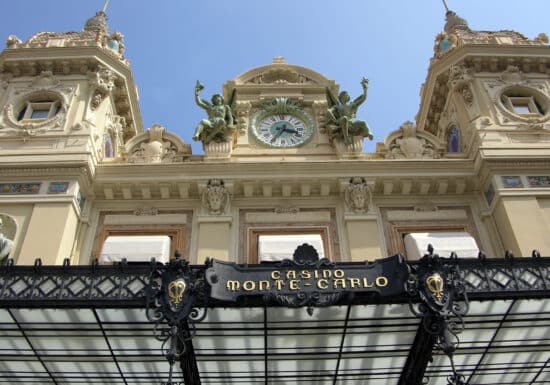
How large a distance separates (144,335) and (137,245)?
13.2 feet

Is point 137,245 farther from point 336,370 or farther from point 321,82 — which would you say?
point 321,82

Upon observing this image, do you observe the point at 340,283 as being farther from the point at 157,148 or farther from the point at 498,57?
the point at 498,57

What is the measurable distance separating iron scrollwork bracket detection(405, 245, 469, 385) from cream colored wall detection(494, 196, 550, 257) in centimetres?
465

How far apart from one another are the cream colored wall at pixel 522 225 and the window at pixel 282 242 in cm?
435

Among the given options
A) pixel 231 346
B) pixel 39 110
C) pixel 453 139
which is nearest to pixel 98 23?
pixel 39 110

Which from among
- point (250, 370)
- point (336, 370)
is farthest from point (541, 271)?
point (250, 370)

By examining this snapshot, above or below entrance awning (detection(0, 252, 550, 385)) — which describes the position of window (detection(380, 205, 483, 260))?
above

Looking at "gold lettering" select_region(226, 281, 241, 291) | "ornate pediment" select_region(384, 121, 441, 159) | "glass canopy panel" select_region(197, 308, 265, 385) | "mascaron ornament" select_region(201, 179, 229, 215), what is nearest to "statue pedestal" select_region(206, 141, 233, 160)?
"mascaron ornament" select_region(201, 179, 229, 215)

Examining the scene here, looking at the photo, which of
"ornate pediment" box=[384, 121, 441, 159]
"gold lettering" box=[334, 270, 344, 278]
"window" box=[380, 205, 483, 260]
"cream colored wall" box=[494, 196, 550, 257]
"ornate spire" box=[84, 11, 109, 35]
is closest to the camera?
"gold lettering" box=[334, 270, 344, 278]

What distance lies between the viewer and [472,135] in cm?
1709

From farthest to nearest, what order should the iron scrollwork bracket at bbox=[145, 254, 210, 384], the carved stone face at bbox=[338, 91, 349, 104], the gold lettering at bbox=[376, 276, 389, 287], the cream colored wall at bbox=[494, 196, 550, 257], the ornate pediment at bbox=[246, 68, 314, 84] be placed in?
the ornate pediment at bbox=[246, 68, 314, 84], the carved stone face at bbox=[338, 91, 349, 104], the cream colored wall at bbox=[494, 196, 550, 257], the gold lettering at bbox=[376, 276, 389, 287], the iron scrollwork bracket at bbox=[145, 254, 210, 384]

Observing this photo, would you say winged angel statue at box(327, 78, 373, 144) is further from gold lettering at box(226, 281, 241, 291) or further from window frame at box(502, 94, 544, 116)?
gold lettering at box(226, 281, 241, 291)

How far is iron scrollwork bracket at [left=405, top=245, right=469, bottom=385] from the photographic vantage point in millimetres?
9859

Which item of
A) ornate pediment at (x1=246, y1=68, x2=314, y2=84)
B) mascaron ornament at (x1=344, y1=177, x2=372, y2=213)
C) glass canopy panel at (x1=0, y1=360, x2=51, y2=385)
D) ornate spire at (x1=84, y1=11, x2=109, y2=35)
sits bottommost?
glass canopy panel at (x1=0, y1=360, x2=51, y2=385)
